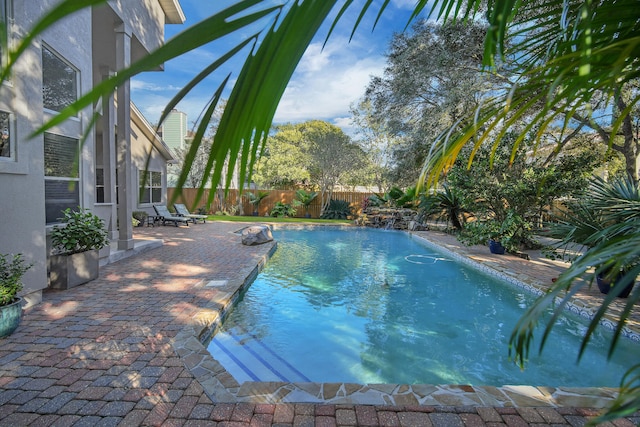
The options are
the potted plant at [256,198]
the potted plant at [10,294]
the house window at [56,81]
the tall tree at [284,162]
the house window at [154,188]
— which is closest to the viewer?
the potted plant at [10,294]

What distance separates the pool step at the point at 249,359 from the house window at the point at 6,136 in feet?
12.5

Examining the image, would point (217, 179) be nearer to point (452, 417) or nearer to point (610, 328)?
point (452, 417)

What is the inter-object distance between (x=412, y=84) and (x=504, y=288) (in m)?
8.04

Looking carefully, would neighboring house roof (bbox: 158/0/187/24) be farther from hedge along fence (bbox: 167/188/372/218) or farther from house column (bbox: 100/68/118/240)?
hedge along fence (bbox: 167/188/372/218)

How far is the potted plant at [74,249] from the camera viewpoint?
579cm

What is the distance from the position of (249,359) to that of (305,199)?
18.5 m

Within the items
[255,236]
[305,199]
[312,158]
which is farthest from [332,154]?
[255,236]

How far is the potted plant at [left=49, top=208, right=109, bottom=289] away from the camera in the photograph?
19.0 feet

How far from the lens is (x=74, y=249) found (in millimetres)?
6023

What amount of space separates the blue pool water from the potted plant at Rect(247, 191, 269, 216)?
14159 millimetres

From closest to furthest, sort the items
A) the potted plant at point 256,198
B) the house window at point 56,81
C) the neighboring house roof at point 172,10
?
1. the house window at point 56,81
2. the neighboring house roof at point 172,10
3. the potted plant at point 256,198

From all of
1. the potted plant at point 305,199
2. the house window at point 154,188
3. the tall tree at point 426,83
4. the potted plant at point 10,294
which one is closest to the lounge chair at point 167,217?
the house window at point 154,188

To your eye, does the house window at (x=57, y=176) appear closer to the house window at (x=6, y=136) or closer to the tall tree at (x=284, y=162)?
the house window at (x=6, y=136)

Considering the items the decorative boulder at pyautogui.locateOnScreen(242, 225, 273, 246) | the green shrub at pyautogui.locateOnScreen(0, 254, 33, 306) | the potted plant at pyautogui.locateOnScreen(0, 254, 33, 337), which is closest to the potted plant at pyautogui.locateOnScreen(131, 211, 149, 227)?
the decorative boulder at pyautogui.locateOnScreen(242, 225, 273, 246)
